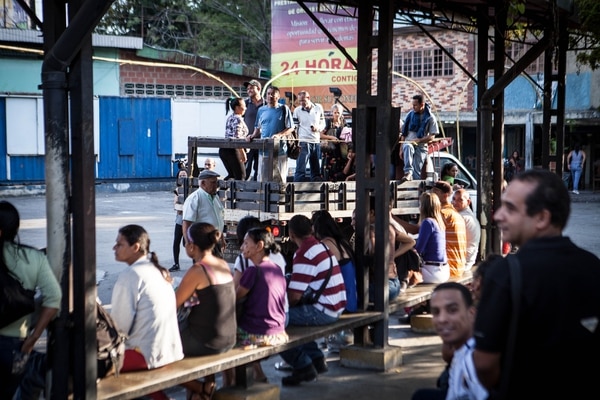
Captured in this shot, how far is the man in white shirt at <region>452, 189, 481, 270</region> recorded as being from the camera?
10008 mm

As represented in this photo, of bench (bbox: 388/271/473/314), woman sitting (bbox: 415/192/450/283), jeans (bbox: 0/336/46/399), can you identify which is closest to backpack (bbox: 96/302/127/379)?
jeans (bbox: 0/336/46/399)

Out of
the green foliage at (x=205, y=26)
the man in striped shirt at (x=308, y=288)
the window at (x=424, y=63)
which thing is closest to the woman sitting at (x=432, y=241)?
the man in striped shirt at (x=308, y=288)

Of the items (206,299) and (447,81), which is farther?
(447,81)

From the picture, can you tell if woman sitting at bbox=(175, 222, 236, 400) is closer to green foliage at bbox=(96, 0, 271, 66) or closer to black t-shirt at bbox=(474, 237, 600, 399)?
black t-shirt at bbox=(474, 237, 600, 399)

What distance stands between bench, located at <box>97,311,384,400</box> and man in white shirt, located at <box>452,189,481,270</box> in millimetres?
2990

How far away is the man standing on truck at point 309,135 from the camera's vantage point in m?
12.6

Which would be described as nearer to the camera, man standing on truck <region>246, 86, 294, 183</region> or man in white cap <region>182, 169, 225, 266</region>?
man in white cap <region>182, 169, 225, 266</region>

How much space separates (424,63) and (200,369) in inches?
1149

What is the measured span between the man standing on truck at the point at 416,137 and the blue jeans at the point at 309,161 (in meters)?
1.36

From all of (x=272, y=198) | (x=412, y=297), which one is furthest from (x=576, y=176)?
(x=412, y=297)

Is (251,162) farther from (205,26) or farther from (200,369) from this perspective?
(205,26)

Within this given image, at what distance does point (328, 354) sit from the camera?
844cm

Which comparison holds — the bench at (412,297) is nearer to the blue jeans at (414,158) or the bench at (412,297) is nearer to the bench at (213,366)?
the bench at (213,366)

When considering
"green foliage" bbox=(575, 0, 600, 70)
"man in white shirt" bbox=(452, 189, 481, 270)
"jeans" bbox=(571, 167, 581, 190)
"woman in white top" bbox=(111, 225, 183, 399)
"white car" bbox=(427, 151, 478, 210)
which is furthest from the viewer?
"jeans" bbox=(571, 167, 581, 190)
